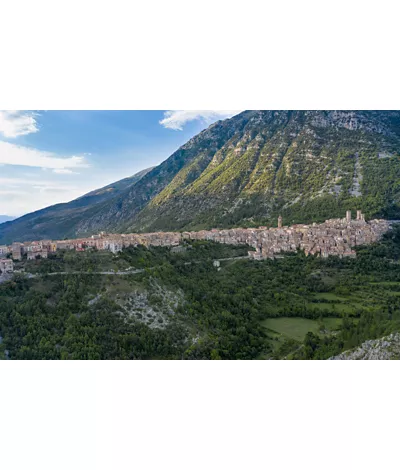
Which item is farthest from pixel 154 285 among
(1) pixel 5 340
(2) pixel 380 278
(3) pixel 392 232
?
(3) pixel 392 232

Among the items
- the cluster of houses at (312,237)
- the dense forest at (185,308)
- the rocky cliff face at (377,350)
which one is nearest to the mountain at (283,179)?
the cluster of houses at (312,237)

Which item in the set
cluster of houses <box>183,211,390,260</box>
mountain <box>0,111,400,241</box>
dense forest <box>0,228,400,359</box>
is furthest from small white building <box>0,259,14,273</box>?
mountain <box>0,111,400,241</box>

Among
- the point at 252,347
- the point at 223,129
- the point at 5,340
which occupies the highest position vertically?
the point at 223,129

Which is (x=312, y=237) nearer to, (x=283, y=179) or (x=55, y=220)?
(x=283, y=179)

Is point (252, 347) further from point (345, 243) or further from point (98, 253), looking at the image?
point (345, 243)

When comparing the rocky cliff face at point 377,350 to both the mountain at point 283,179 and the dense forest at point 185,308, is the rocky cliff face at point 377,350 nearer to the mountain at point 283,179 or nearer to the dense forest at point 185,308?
the dense forest at point 185,308

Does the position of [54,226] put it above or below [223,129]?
below

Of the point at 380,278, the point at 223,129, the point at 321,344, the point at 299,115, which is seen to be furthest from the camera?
the point at 223,129
